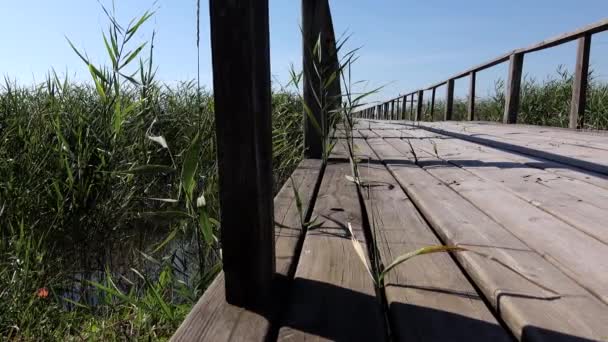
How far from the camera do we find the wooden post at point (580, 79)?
4.33 m

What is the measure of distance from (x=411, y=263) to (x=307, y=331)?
0.36 metres

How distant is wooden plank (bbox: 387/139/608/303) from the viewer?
2.89ft

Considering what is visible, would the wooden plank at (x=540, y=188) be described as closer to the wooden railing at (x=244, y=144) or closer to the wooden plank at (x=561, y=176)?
the wooden plank at (x=561, y=176)

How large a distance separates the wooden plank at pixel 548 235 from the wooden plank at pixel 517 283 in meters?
0.03

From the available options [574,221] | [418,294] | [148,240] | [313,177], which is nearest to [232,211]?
[418,294]

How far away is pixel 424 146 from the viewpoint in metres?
3.36

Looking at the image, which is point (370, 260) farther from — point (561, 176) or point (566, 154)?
point (566, 154)

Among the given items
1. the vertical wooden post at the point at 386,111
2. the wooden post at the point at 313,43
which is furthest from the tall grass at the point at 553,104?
the vertical wooden post at the point at 386,111

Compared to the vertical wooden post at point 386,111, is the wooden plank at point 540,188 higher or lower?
lower

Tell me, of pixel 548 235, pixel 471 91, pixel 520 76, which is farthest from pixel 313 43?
pixel 471 91

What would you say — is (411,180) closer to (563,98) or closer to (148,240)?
(148,240)

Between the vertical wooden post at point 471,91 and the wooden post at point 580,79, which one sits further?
the vertical wooden post at point 471,91

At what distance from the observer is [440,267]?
3.07 ft

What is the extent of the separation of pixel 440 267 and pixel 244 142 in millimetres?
513
